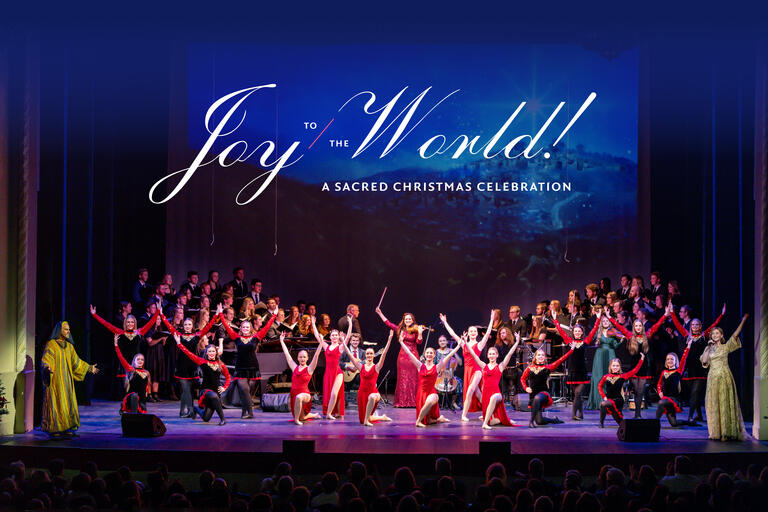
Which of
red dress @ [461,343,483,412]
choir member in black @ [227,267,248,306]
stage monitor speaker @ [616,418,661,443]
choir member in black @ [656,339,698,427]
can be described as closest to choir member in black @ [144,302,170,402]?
choir member in black @ [227,267,248,306]

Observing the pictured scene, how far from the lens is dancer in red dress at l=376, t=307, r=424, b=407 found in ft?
39.1

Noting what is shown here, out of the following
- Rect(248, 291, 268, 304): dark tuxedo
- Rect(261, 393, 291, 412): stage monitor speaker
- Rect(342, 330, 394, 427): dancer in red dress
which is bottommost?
Rect(261, 393, 291, 412): stage monitor speaker

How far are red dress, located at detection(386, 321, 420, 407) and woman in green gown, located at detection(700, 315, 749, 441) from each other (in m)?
3.44

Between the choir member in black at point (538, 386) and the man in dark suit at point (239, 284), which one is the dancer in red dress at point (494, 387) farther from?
the man in dark suit at point (239, 284)

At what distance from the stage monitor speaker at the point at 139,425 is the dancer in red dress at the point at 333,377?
2077 millimetres

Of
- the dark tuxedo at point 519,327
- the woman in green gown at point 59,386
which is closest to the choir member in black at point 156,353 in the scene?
the woman in green gown at point 59,386

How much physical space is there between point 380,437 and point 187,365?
98.2 inches

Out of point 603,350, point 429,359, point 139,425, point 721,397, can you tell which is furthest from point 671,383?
point 139,425

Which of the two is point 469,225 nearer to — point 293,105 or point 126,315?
→ point 293,105

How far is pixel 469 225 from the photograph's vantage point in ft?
47.4

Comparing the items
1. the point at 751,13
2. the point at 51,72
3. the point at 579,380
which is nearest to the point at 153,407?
the point at 51,72

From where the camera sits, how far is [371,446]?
926cm

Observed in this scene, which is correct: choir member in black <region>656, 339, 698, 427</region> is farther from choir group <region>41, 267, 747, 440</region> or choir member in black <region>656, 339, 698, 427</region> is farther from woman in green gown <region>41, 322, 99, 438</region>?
woman in green gown <region>41, 322, 99, 438</region>

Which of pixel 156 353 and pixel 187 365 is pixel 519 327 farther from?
pixel 156 353
